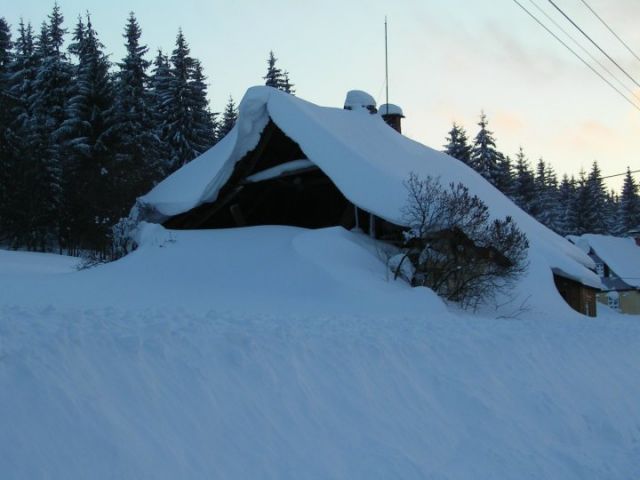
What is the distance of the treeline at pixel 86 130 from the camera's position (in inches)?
1138

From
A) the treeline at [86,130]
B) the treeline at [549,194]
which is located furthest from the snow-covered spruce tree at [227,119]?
the treeline at [549,194]

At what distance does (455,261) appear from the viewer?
13.8m

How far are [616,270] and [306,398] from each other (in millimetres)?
49870

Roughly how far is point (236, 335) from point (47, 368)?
1.78 metres

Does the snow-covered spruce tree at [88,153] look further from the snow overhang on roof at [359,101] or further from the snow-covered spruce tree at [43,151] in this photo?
the snow overhang on roof at [359,101]

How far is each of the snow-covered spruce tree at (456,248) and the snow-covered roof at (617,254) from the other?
38.8 meters

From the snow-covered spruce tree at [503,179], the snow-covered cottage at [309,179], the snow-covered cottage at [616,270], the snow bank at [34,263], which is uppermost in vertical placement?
the snow-covered spruce tree at [503,179]

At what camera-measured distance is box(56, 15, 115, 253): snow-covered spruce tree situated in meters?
28.4

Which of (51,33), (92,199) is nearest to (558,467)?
(92,199)

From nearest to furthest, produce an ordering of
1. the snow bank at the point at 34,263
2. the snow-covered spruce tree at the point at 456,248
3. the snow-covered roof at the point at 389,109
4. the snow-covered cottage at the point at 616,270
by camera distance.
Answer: the snow-covered spruce tree at the point at 456,248
the snow bank at the point at 34,263
the snow-covered roof at the point at 389,109
the snow-covered cottage at the point at 616,270

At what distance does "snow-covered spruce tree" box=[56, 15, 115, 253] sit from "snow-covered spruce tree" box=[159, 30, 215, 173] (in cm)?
396

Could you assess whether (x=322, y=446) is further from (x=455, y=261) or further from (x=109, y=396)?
(x=455, y=261)

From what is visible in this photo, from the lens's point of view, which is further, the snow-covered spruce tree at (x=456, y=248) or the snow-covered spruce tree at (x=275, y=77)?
the snow-covered spruce tree at (x=275, y=77)

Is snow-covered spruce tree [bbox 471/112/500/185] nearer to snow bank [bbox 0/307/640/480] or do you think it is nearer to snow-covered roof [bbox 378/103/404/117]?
snow-covered roof [bbox 378/103/404/117]
